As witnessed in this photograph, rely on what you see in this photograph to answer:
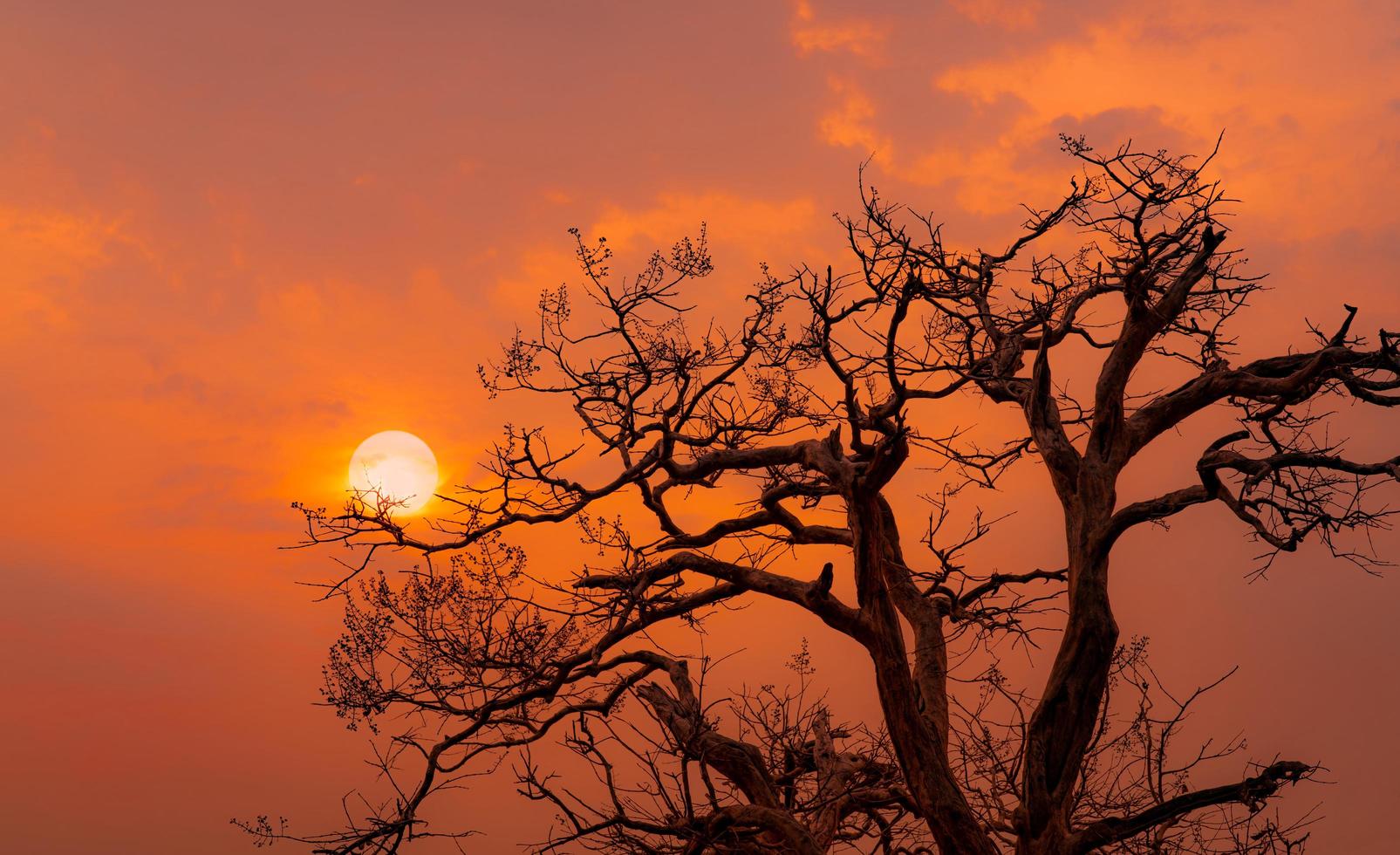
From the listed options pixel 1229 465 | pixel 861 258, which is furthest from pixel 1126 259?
pixel 861 258

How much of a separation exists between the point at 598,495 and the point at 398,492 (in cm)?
164

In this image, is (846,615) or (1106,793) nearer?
(846,615)

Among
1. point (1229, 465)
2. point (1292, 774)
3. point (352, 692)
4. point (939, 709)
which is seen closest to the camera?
point (1292, 774)

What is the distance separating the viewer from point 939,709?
9.89 m

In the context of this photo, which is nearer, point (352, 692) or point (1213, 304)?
point (352, 692)

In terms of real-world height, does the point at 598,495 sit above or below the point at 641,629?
above

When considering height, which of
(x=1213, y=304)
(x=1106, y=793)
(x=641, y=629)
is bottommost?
(x=1106, y=793)

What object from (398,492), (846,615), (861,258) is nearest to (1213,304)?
(861,258)

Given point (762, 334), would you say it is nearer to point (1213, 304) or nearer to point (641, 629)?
point (641, 629)

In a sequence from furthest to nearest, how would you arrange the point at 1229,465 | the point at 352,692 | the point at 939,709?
the point at 939,709
the point at 352,692
the point at 1229,465

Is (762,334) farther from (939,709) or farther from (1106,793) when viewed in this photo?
(1106,793)

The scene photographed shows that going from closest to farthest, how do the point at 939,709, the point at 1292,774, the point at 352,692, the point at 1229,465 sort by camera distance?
the point at 1292,774 → the point at 1229,465 → the point at 352,692 → the point at 939,709

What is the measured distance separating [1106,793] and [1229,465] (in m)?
3.25

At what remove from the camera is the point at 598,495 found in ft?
32.3
